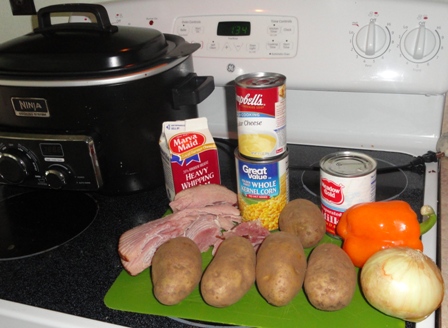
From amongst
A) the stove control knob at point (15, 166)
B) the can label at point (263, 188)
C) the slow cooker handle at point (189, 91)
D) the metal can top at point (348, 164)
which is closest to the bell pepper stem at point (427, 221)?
the metal can top at point (348, 164)

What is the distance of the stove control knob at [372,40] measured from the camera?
863mm

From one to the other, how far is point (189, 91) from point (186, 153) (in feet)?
0.40

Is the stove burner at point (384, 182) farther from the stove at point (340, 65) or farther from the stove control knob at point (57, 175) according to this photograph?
the stove control knob at point (57, 175)

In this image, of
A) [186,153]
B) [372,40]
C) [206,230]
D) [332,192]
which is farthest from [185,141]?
[372,40]

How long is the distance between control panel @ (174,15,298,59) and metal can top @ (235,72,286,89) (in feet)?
0.67

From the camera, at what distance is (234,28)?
955mm

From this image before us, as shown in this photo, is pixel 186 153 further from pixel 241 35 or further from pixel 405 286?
pixel 405 286

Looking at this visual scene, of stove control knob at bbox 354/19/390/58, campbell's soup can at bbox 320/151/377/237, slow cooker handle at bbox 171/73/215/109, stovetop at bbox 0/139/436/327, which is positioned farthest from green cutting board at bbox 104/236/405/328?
stove control knob at bbox 354/19/390/58

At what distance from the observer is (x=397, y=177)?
3.01 ft

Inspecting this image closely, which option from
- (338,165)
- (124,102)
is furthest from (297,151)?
(124,102)

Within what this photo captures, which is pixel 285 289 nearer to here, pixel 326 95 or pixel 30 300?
pixel 30 300

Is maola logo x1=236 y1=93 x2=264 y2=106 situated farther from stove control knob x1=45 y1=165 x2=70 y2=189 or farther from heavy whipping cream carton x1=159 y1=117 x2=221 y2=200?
stove control knob x1=45 y1=165 x2=70 y2=189

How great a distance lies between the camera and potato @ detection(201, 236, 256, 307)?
0.62 metres

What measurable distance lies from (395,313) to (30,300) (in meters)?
0.52
